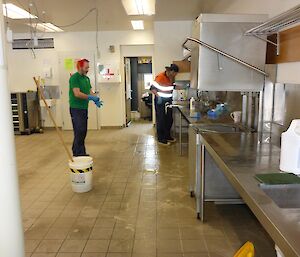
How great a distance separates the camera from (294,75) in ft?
7.34

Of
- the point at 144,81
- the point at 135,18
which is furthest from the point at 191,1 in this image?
the point at 144,81

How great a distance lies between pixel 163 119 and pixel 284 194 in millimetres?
4417

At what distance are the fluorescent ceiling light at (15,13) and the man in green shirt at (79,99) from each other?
1.82 metres

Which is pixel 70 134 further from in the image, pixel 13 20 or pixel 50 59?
pixel 13 20

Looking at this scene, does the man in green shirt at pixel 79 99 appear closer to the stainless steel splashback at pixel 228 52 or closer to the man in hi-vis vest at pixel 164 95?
the man in hi-vis vest at pixel 164 95

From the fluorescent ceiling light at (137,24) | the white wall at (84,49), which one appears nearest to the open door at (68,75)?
the white wall at (84,49)

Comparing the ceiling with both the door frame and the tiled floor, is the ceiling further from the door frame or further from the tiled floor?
the tiled floor

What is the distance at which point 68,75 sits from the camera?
7.55 metres

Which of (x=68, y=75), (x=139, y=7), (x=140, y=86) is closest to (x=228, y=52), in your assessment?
(x=139, y=7)

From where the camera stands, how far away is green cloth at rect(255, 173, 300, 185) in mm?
1404

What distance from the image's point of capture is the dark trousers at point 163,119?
5.66 meters

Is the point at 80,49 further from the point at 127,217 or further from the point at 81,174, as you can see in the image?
the point at 127,217

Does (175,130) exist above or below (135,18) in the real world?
below

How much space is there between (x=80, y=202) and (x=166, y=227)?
1.09 meters
